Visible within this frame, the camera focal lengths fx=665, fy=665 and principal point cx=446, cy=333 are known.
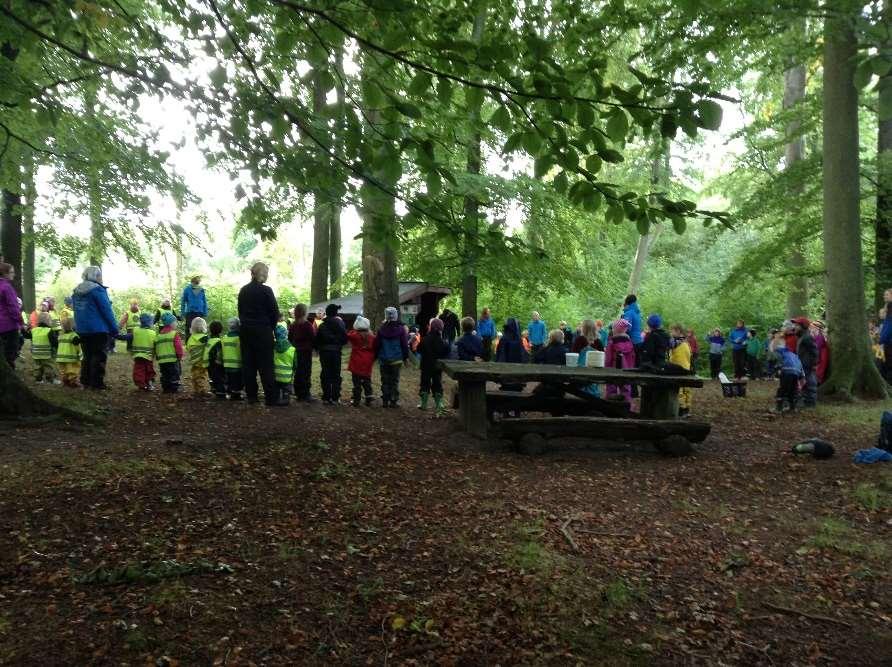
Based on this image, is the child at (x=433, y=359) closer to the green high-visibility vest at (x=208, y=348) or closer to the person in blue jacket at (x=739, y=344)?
the green high-visibility vest at (x=208, y=348)

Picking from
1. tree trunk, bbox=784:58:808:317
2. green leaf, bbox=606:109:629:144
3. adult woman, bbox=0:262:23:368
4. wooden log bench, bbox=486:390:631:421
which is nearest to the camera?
green leaf, bbox=606:109:629:144

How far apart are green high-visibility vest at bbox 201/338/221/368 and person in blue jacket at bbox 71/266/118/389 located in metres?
1.28

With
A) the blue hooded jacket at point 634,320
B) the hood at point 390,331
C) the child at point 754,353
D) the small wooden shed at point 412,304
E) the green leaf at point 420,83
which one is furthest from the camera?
the child at point 754,353

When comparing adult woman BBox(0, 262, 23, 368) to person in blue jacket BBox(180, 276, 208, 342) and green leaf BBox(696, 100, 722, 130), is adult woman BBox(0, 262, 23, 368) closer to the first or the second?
person in blue jacket BBox(180, 276, 208, 342)

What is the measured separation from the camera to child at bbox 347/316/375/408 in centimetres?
1067

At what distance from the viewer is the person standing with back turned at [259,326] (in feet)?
29.8

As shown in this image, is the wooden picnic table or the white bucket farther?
the white bucket

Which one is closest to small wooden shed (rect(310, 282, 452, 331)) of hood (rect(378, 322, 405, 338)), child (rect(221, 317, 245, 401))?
hood (rect(378, 322, 405, 338))

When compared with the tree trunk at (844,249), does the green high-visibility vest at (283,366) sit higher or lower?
lower

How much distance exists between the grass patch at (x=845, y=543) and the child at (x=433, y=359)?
233 inches

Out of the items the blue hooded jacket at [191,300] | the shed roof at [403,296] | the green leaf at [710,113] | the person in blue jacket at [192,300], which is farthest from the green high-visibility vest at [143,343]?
the green leaf at [710,113]

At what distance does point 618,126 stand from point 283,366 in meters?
7.56

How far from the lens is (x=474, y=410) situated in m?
8.44

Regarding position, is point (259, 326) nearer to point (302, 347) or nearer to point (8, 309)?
point (302, 347)
